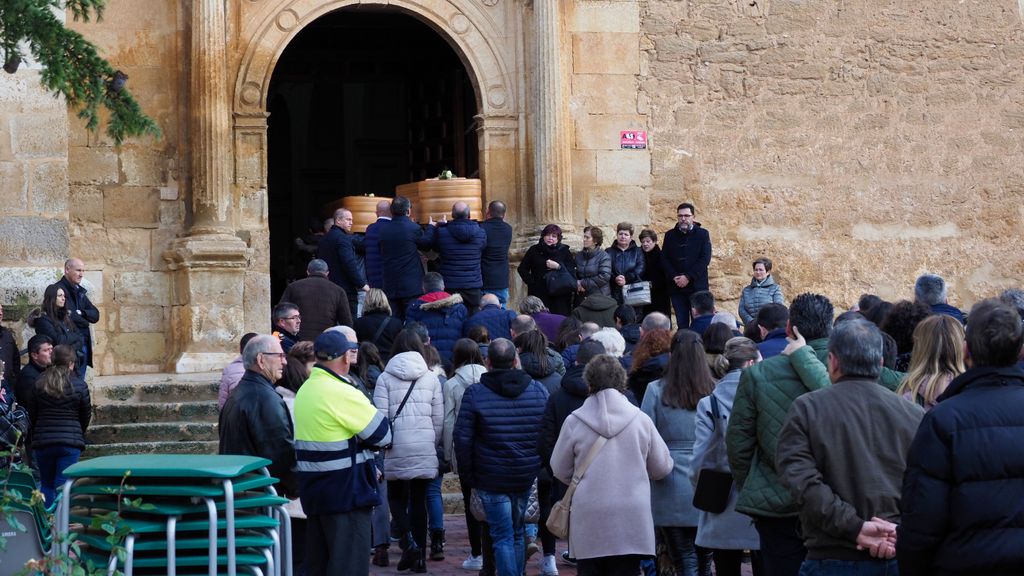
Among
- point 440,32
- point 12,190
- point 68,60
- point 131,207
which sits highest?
point 440,32

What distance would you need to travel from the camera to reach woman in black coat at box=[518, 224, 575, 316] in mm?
13523

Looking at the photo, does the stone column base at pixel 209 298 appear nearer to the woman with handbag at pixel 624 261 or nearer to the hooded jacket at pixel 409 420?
the woman with handbag at pixel 624 261

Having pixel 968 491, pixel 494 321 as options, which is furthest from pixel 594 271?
pixel 968 491

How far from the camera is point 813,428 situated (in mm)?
5277

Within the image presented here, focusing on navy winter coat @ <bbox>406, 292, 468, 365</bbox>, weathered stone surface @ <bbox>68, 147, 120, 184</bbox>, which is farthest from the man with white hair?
weathered stone surface @ <bbox>68, 147, 120, 184</bbox>

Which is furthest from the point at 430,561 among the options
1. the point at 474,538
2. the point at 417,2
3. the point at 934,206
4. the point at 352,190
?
the point at 352,190

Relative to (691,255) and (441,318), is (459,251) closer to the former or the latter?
(441,318)

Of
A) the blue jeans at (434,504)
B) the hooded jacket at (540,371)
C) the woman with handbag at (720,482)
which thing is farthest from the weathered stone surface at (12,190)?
the woman with handbag at (720,482)

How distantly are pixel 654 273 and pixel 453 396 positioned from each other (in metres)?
5.04

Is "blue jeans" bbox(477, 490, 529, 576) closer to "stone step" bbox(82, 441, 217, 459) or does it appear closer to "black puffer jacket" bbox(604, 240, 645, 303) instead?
"stone step" bbox(82, 441, 217, 459)

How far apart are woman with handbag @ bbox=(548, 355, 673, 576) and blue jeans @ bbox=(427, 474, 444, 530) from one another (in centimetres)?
234

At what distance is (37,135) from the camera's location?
12.6m

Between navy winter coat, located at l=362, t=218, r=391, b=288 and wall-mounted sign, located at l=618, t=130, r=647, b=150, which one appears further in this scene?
wall-mounted sign, located at l=618, t=130, r=647, b=150

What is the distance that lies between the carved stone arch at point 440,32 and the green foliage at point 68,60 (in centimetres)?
780
